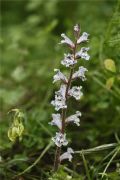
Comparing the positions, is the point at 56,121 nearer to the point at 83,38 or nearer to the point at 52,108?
the point at 83,38

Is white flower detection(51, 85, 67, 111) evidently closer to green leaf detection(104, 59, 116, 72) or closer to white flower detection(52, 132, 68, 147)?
white flower detection(52, 132, 68, 147)

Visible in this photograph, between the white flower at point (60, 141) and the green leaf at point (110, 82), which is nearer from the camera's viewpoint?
the white flower at point (60, 141)

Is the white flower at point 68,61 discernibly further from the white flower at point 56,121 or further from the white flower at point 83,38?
the white flower at point 56,121

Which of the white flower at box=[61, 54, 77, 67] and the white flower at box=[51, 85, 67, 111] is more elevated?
the white flower at box=[61, 54, 77, 67]

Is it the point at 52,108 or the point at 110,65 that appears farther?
the point at 52,108

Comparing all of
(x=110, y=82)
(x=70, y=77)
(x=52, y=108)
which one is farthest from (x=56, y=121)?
(x=52, y=108)

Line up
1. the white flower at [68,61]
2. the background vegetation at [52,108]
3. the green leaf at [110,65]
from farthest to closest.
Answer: the green leaf at [110,65] → the background vegetation at [52,108] → the white flower at [68,61]

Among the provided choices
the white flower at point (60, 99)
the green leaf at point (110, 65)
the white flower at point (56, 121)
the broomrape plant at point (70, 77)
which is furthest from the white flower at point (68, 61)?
the green leaf at point (110, 65)

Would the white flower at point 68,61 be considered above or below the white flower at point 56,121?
above

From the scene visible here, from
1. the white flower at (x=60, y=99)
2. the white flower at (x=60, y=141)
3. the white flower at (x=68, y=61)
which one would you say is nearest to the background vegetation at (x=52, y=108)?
the white flower at (x=60, y=141)

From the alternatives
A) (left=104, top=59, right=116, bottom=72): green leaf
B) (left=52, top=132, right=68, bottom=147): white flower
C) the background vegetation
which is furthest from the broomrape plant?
(left=104, top=59, right=116, bottom=72): green leaf

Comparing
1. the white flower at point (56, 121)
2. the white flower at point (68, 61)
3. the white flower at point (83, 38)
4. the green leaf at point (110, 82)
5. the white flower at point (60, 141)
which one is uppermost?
the green leaf at point (110, 82)

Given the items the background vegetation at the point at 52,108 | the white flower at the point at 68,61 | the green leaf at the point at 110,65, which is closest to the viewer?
the white flower at the point at 68,61
